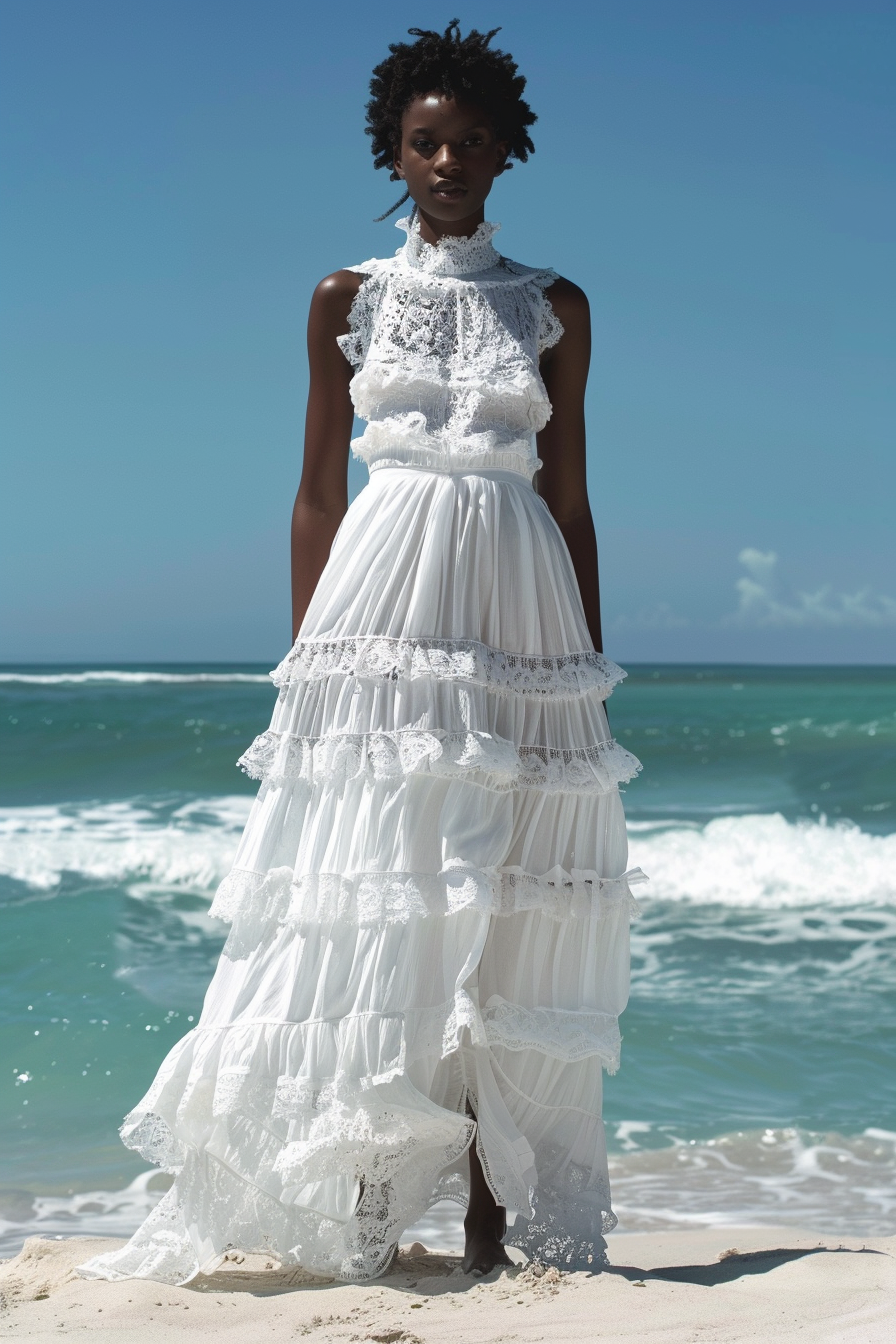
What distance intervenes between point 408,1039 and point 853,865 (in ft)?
26.6

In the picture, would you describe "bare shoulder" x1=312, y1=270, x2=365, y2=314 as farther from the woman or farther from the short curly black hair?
the short curly black hair

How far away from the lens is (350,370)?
297cm

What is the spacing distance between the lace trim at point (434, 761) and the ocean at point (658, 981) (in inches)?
66.7

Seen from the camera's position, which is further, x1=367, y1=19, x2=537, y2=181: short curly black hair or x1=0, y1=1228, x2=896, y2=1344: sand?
x1=367, y1=19, x2=537, y2=181: short curly black hair

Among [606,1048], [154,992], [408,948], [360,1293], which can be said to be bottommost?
[154,992]

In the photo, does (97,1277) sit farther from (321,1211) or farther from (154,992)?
(154,992)

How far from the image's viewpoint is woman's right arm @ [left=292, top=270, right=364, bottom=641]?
295 cm

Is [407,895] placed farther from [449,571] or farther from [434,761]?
[449,571]

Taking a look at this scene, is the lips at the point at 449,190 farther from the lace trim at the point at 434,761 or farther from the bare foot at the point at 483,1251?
the bare foot at the point at 483,1251

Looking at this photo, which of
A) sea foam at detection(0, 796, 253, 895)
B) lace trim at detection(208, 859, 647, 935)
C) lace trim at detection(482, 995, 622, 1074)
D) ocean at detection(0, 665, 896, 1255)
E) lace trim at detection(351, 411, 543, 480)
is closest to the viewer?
lace trim at detection(208, 859, 647, 935)

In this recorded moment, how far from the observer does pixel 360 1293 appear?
250cm

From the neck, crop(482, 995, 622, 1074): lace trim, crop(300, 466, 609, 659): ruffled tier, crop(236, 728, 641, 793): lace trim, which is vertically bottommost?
crop(482, 995, 622, 1074): lace trim

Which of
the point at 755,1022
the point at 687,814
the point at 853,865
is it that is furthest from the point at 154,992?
the point at 687,814

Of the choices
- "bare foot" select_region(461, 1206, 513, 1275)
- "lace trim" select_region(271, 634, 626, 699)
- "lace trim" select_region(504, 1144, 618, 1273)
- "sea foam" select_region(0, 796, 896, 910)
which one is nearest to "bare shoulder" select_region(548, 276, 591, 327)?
"lace trim" select_region(271, 634, 626, 699)
